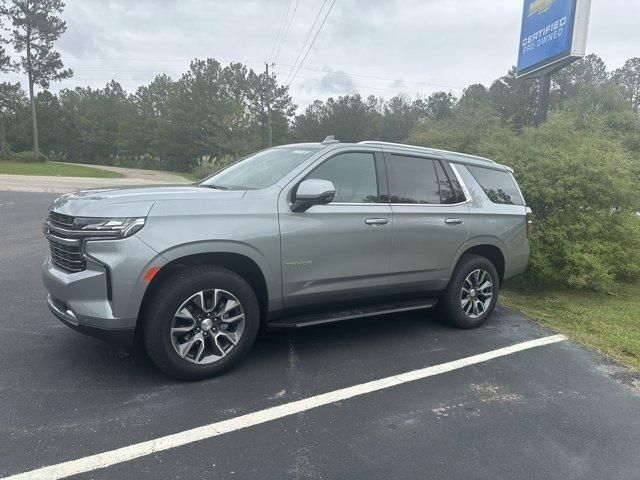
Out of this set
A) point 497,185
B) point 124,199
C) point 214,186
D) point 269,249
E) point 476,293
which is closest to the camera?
point 124,199

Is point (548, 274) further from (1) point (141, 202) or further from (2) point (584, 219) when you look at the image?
(1) point (141, 202)

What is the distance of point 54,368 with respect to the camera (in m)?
3.70

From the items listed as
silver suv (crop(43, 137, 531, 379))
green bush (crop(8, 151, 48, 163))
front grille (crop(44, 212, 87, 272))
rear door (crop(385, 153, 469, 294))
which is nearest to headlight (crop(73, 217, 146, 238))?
silver suv (crop(43, 137, 531, 379))

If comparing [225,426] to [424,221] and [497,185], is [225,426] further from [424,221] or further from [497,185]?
[497,185]

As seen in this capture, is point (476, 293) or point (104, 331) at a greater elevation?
point (104, 331)

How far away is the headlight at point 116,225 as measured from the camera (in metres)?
3.22

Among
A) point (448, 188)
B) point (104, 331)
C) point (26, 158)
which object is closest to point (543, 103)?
point (448, 188)

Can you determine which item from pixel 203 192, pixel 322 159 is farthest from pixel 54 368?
pixel 322 159

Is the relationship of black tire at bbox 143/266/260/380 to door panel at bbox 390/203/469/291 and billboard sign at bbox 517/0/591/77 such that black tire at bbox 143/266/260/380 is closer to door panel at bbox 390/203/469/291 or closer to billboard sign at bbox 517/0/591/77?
door panel at bbox 390/203/469/291

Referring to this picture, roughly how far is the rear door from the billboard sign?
9904 mm

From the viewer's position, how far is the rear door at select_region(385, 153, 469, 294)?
450 centimetres

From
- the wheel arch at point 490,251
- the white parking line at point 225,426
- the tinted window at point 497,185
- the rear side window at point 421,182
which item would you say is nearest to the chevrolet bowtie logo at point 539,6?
the tinted window at point 497,185

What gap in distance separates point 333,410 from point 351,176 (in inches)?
80.0

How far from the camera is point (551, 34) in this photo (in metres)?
13.0
